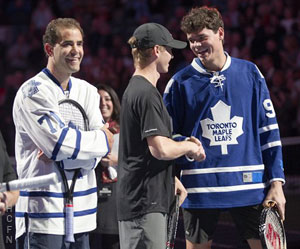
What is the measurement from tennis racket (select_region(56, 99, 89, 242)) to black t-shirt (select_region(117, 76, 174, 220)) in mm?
288

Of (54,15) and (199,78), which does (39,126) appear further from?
(54,15)

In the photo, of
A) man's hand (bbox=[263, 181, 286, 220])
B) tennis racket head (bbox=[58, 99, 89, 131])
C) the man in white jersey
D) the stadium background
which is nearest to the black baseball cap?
the man in white jersey

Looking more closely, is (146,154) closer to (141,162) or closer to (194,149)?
(141,162)

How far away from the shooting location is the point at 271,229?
4.75 meters

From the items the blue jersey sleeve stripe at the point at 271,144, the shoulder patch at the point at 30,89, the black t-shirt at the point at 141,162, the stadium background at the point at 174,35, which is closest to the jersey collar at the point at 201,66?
the blue jersey sleeve stripe at the point at 271,144

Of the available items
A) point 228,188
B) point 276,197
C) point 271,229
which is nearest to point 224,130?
point 228,188

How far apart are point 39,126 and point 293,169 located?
4974mm

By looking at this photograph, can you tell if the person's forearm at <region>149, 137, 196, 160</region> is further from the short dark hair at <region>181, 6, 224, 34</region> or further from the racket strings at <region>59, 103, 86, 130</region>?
the short dark hair at <region>181, 6, 224, 34</region>

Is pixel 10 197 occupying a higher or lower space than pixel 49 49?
lower

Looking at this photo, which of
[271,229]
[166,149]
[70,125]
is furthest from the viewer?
[271,229]

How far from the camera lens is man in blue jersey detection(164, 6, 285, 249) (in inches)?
193

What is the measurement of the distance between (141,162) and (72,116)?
1.81 feet

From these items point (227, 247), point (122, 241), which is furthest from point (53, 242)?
point (227, 247)

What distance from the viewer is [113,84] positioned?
12.0m
